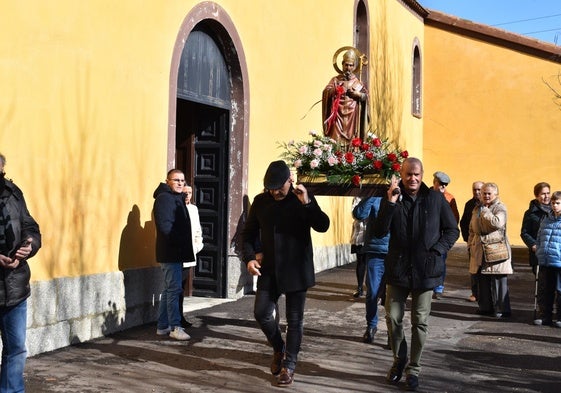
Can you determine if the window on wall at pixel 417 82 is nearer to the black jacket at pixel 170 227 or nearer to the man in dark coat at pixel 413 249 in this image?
the black jacket at pixel 170 227

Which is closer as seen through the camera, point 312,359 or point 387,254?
point 387,254

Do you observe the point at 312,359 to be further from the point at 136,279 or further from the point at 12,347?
the point at 12,347

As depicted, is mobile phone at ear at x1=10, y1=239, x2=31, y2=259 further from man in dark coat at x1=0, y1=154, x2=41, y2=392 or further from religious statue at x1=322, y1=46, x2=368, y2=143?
religious statue at x1=322, y1=46, x2=368, y2=143

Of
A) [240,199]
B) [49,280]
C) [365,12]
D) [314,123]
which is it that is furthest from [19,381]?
[365,12]

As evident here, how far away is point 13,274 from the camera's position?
5562 mm

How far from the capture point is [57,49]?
27.4ft

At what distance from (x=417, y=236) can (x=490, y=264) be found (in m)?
4.68

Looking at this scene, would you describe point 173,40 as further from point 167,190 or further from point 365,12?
point 365,12

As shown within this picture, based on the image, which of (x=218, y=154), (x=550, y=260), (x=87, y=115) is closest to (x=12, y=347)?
(x=87, y=115)

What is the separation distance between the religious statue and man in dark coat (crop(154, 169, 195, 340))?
2.43 m

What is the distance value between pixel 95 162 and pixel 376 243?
9.72 ft

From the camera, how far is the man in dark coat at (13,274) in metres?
5.53

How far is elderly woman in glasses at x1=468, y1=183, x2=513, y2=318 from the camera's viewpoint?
439 inches

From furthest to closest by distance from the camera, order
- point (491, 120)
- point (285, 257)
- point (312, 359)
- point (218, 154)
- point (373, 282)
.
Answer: point (491, 120) < point (218, 154) < point (373, 282) < point (312, 359) < point (285, 257)
